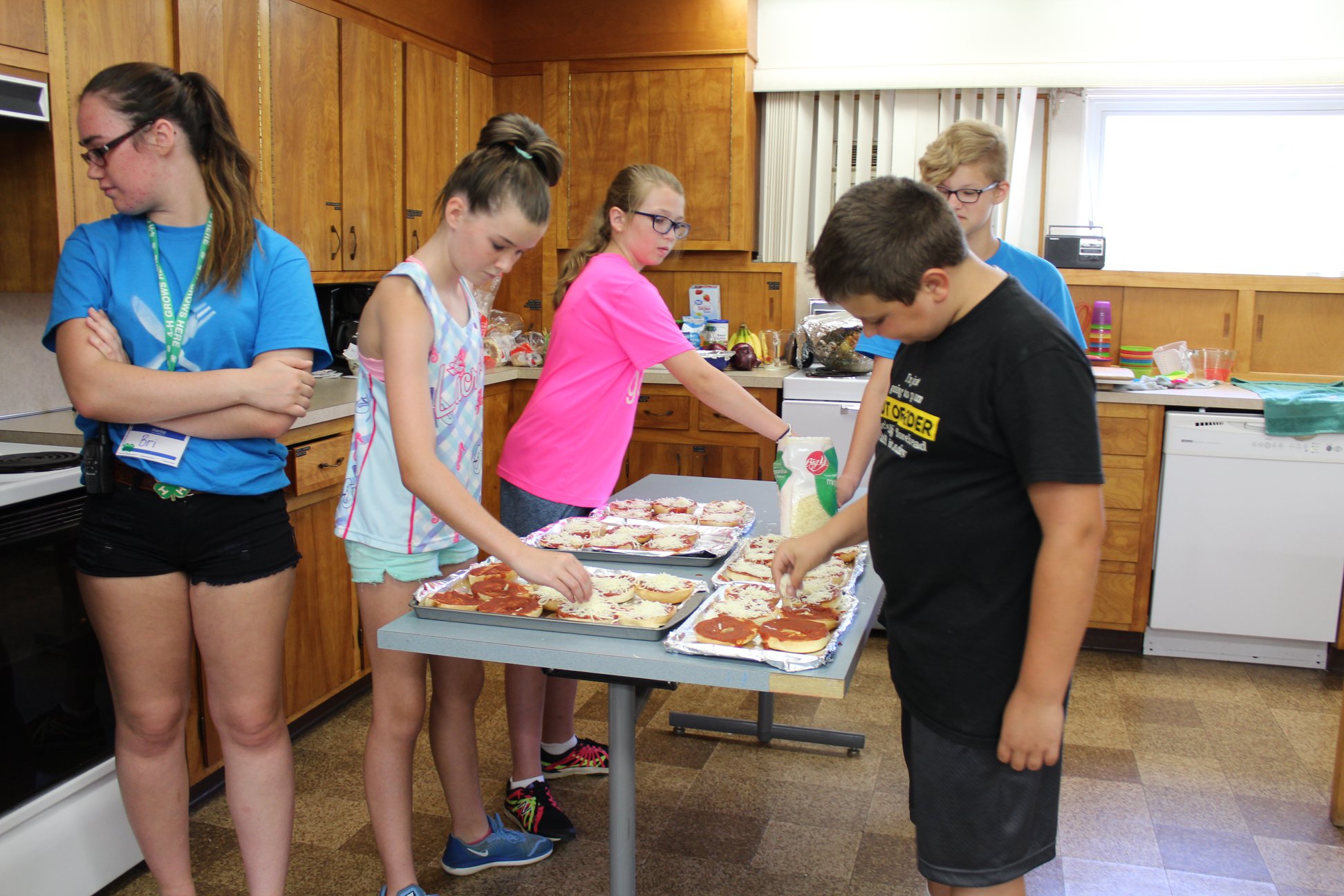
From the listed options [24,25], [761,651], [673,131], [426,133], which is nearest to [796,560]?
[761,651]

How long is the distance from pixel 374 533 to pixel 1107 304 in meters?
3.27

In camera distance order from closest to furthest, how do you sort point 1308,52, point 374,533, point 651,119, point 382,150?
point 374,533, point 382,150, point 1308,52, point 651,119

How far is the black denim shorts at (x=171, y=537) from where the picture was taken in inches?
65.1

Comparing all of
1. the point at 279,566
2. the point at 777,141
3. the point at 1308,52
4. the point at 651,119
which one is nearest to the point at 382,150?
the point at 651,119

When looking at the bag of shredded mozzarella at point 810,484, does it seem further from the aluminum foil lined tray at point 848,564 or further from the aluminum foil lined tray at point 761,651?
the aluminum foil lined tray at point 761,651

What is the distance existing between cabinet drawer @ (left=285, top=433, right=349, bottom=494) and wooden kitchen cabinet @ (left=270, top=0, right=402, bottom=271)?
790mm

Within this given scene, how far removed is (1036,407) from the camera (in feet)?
3.83

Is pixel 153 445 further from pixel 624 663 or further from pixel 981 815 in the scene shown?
pixel 981 815

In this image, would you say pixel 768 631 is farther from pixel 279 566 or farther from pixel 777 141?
pixel 777 141

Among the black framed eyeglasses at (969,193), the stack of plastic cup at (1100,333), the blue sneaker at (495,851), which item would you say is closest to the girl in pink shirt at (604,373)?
the blue sneaker at (495,851)

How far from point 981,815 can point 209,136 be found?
1552 millimetres

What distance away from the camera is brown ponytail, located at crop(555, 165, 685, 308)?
221 centimetres

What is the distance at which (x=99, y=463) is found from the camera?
166 cm

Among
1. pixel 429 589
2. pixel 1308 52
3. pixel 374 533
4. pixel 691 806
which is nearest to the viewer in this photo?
pixel 429 589
